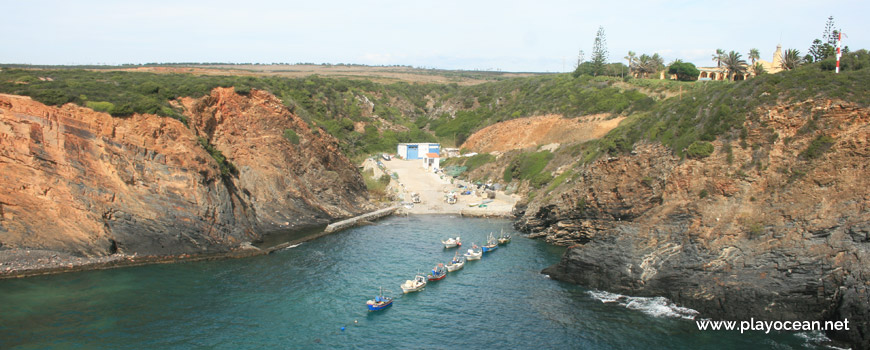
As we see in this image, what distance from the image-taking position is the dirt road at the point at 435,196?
6806cm

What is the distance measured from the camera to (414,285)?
39.3 metres

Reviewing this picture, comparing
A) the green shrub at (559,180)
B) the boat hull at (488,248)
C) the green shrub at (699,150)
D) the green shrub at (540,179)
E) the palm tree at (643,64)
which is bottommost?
the boat hull at (488,248)

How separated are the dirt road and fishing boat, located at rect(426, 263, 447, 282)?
75.5 ft

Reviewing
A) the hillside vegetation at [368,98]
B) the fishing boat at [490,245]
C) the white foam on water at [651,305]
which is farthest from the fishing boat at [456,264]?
the hillside vegetation at [368,98]

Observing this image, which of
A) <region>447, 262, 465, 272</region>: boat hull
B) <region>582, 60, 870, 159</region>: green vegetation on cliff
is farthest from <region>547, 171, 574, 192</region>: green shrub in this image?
<region>447, 262, 465, 272</region>: boat hull

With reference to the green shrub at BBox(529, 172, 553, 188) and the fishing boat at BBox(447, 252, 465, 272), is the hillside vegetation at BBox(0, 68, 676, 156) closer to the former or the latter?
the green shrub at BBox(529, 172, 553, 188)

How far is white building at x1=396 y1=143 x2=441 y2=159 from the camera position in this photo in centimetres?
10600

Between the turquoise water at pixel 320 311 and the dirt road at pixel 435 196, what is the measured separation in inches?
852

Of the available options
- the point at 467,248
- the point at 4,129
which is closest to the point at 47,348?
the point at 4,129

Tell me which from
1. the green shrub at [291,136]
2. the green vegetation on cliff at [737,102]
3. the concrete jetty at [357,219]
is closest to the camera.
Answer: the green vegetation on cliff at [737,102]

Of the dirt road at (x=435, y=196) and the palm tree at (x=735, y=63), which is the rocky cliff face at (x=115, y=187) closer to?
the dirt road at (x=435, y=196)

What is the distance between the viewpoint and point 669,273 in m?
34.9

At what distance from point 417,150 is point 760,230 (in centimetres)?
7875

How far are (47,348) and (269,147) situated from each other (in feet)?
114
